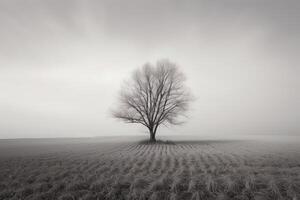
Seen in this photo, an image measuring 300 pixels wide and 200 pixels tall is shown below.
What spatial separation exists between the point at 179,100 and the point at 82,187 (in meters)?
24.2

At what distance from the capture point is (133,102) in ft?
92.9

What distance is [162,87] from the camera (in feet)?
92.7

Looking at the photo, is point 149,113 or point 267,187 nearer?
point 267,187

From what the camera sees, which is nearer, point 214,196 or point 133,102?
point 214,196

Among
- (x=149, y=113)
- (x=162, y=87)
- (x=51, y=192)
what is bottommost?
(x=51, y=192)

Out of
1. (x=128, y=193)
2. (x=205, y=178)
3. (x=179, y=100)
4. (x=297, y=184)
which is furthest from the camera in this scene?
(x=179, y=100)

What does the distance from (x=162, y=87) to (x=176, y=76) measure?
317 centimetres

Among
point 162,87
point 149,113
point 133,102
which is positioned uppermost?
point 162,87

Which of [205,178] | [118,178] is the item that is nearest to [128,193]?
[118,178]

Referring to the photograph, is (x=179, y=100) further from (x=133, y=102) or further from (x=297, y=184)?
(x=297, y=184)

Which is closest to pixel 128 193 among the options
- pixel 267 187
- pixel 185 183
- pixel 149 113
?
pixel 185 183

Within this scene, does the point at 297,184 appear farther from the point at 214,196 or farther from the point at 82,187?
the point at 82,187

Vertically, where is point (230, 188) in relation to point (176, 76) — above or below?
below

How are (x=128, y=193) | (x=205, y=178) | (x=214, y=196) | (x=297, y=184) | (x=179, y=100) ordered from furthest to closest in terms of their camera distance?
1. (x=179, y=100)
2. (x=205, y=178)
3. (x=297, y=184)
4. (x=128, y=193)
5. (x=214, y=196)
